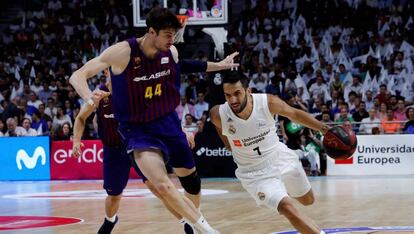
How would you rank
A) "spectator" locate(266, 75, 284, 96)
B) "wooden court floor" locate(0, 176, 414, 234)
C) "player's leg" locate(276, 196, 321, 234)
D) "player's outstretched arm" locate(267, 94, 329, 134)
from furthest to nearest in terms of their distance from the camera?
"spectator" locate(266, 75, 284, 96), "wooden court floor" locate(0, 176, 414, 234), "player's outstretched arm" locate(267, 94, 329, 134), "player's leg" locate(276, 196, 321, 234)

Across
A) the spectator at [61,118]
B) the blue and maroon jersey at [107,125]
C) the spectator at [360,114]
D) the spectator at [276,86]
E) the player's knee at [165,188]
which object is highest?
the blue and maroon jersey at [107,125]

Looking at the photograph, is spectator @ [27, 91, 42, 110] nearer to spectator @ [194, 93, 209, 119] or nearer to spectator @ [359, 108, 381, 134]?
spectator @ [194, 93, 209, 119]

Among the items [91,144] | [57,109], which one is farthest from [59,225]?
[57,109]

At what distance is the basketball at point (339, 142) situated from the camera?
271 inches

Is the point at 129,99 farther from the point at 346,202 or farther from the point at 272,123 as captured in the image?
the point at 346,202

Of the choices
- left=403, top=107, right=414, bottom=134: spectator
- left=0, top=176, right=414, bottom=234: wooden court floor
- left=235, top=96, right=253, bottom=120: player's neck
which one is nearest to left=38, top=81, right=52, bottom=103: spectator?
left=0, top=176, right=414, bottom=234: wooden court floor

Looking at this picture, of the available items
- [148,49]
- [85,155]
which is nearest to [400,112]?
[85,155]

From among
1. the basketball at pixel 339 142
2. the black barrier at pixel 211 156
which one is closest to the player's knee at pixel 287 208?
the basketball at pixel 339 142

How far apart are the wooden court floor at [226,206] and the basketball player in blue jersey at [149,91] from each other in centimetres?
210

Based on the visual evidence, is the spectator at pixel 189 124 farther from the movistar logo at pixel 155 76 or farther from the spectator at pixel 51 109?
the movistar logo at pixel 155 76

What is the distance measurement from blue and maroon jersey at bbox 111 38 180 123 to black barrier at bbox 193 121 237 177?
10.7 meters

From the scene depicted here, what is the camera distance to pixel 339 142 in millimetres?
6883

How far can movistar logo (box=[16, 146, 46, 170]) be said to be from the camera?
770 inches

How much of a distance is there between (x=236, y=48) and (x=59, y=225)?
14378 millimetres
